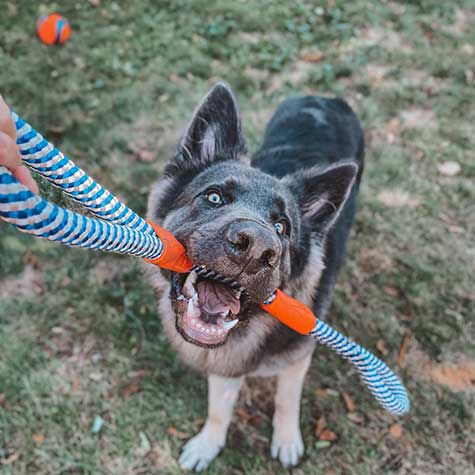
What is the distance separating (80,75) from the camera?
19.8 ft

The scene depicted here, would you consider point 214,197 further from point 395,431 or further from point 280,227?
point 395,431

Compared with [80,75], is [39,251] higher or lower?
lower

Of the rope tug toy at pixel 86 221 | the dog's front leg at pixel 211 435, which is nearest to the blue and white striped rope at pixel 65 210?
the rope tug toy at pixel 86 221

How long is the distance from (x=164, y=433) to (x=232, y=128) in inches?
83.5

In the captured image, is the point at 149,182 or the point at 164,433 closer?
the point at 164,433

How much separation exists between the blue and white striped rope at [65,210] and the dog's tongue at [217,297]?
500mm

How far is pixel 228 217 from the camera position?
2.25 m

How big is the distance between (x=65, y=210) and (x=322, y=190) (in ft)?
5.82

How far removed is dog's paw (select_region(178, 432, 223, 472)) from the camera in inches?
131

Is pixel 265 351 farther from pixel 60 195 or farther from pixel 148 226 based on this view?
pixel 60 195

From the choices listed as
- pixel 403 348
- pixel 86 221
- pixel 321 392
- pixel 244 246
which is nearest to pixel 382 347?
pixel 403 348

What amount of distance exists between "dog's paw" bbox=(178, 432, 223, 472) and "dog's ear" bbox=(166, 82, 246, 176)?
70.2 inches

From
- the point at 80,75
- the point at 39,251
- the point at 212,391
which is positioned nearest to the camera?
the point at 212,391

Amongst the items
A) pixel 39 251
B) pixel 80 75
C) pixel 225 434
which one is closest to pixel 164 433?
pixel 225 434
